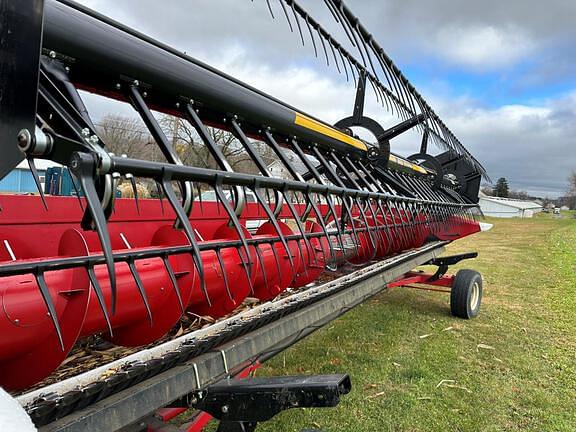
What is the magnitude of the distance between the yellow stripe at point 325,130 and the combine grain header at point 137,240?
28mm

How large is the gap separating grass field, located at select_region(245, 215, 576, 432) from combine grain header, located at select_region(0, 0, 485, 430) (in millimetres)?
923

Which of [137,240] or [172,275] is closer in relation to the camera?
[172,275]

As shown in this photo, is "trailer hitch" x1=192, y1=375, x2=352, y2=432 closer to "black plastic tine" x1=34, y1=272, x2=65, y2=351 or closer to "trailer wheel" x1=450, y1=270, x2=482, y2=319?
"black plastic tine" x1=34, y1=272, x2=65, y2=351

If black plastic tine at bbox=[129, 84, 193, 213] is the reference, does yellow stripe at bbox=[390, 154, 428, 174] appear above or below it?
above

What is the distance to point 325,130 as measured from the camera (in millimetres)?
3223

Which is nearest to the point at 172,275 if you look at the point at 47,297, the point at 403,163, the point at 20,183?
the point at 47,297

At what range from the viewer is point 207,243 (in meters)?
1.69

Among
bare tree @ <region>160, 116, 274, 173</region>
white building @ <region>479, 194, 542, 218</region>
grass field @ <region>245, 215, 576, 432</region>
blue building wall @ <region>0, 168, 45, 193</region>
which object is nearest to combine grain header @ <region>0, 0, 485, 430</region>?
bare tree @ <region>160, 116, 274, 173</region>

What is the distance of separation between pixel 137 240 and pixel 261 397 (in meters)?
1.14

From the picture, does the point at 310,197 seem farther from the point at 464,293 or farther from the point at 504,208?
the point at 504,208

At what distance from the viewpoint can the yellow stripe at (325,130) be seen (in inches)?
113

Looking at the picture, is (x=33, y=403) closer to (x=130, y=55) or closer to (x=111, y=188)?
(x=111, y=188)

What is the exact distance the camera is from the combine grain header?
110 cm

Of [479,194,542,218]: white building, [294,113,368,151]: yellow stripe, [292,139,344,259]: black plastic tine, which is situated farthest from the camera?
[479,194,542,218]: white building
